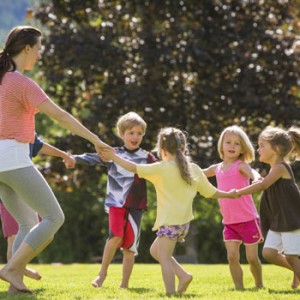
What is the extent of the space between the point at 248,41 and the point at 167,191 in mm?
10412

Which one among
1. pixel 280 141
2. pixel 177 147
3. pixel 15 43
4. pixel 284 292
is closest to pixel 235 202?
pixel 280 141

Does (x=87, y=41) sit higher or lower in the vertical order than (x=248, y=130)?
higher

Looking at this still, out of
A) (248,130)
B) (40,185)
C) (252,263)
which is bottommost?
(252,263)

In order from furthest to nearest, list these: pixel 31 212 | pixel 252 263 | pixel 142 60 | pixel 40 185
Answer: pixel 142 60, pixel 252 263, pixel 31 212, pixel 40 185


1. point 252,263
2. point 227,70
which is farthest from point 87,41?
point 252,263

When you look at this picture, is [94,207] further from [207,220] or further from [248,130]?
[248,130]

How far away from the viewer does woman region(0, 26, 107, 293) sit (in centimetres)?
614

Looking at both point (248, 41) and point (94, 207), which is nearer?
point (248, 41)

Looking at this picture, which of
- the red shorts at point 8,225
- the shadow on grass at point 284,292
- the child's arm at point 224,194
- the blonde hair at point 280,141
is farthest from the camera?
the red shorts at point 8,225

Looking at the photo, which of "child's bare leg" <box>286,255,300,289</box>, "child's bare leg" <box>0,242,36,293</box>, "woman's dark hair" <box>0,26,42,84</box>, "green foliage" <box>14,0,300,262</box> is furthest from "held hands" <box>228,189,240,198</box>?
"green foliage" <box>14,0,300,262</box>

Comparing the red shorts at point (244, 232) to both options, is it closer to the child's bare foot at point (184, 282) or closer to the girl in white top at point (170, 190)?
the child's bare foot at point (184, 282)

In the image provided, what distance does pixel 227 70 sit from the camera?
54.6 ft

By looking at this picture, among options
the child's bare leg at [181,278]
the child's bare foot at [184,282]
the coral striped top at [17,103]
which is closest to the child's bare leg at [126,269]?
the child's bare leg at [181,278]

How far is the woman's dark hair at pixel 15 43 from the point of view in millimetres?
6332
